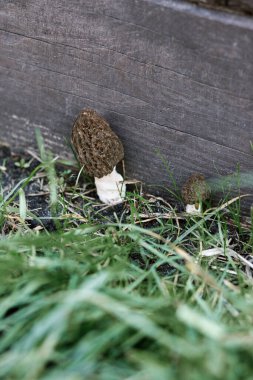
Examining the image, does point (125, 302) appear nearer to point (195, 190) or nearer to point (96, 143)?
point (195, 190)

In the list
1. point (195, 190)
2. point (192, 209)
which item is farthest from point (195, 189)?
point (192, 209)

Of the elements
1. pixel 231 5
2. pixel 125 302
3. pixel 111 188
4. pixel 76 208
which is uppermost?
pixel 231 5

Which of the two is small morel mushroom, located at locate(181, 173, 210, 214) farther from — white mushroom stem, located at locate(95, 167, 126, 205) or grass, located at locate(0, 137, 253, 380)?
white mushroom stem, located at locate(95, 167, 126, 205)

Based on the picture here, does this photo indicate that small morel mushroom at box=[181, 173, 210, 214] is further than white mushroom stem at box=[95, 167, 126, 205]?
No

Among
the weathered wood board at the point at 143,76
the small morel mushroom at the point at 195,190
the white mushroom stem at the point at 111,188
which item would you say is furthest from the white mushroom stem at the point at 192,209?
the white mushroom stem at the point at 111,188

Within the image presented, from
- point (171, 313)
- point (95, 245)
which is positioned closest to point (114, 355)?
point (171, 313)

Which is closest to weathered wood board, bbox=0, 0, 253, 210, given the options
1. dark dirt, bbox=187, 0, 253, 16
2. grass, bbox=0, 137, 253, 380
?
dark dirt, bbox=187, 0, 253, 16
